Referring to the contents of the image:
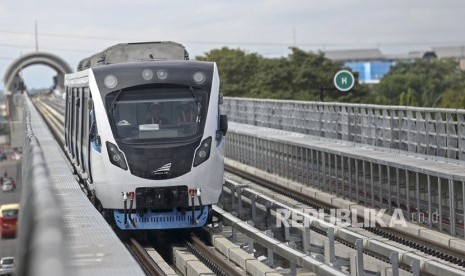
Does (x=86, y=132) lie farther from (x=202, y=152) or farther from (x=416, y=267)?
(x=416, y=267)

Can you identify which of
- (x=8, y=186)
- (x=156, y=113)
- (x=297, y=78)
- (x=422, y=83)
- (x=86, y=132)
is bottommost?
(x=8, y=186)

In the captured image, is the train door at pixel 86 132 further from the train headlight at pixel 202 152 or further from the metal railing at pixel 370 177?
the metal railing at pixel 370 177

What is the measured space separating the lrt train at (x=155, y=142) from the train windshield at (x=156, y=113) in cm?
2

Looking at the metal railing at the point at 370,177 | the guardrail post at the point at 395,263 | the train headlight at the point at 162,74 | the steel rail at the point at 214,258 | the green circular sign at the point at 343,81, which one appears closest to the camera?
the guardrail post at the point at 395,263

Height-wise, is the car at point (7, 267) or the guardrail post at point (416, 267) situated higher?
the guardrail post at point (416, 267)

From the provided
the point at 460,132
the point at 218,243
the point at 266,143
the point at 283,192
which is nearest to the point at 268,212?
the point at 218,243

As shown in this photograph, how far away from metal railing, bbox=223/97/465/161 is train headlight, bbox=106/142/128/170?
239 inches

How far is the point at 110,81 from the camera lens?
664 inches

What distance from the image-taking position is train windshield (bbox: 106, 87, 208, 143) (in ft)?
54.7

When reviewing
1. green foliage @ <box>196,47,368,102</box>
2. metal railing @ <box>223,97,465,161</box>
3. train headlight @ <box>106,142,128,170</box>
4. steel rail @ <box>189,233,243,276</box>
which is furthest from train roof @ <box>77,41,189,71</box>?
green foliage @ <box>196,47,368,102</box>

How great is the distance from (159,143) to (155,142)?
0.08 metres

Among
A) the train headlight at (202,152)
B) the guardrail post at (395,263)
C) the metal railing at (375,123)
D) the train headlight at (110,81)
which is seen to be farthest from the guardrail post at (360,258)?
the metal railing at (375,123)

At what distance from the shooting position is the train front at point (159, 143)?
1631 cm

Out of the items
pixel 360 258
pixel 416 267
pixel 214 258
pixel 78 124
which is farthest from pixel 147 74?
pixel 416 267
